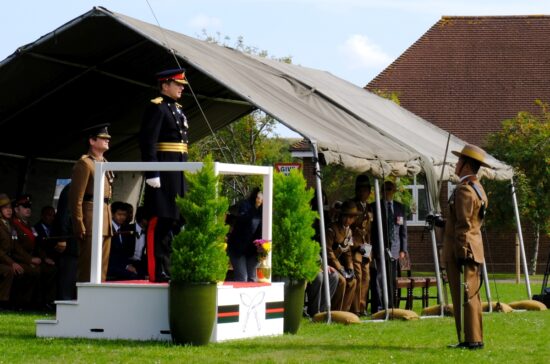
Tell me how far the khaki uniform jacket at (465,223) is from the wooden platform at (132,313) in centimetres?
205

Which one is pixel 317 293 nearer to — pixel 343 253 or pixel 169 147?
pixel 343 253

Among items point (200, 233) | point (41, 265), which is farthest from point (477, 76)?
point (200, 233)

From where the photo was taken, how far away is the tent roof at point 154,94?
15.4 m

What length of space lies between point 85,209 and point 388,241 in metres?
5.62

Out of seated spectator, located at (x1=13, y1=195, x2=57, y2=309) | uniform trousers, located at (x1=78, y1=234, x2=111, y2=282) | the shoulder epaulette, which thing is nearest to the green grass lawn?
uniform trousers, located at (x1=78, y1=234, x2=111, y2=282)

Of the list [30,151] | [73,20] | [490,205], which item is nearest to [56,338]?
[73,20]

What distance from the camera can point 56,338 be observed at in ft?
40.5

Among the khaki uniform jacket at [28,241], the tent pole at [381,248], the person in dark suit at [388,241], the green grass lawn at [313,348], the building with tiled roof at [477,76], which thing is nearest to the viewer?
the green grass lawn at [313,348]

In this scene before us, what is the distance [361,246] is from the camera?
17.9m

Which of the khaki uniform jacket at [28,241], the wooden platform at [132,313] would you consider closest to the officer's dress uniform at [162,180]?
the wooden platform at [132,313]

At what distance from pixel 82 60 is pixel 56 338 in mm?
6421

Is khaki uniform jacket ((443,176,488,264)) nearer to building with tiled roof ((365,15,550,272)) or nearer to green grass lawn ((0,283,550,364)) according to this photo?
green grass lawn ((0,283,550,364))

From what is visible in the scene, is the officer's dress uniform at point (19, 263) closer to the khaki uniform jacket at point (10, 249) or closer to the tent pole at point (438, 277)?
the khaki uniform jacket at point (10, 249)

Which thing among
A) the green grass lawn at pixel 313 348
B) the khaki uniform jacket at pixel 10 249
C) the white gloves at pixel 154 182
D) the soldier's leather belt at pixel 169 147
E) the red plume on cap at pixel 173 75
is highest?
the red plume on cap at pixel 173 75
